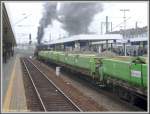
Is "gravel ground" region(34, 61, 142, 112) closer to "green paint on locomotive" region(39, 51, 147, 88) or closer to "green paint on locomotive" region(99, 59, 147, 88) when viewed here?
"green paint on locomotive" region(39, 51, 147, 88)

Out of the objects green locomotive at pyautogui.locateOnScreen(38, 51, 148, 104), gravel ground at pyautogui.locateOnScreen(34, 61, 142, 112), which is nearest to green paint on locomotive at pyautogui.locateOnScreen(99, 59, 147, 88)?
green locomotive at pyautogui.locateOnScreen(38, 51, 148, 104)

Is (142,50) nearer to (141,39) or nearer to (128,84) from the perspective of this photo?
(141,39)

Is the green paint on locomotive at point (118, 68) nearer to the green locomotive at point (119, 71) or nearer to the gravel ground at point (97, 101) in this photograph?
the green locomotive at point (119, 71)

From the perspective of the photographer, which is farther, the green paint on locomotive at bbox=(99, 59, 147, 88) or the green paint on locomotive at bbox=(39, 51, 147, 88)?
the green paint on locomotive at bbox=(39, 51, 147, 88)

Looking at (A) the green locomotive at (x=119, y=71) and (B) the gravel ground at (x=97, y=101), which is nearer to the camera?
(A) the green locomotive at (x=119, y=71)

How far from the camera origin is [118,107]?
16.6 metres

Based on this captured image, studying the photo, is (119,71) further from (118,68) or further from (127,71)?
(127,71)

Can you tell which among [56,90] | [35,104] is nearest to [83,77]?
[56,90]

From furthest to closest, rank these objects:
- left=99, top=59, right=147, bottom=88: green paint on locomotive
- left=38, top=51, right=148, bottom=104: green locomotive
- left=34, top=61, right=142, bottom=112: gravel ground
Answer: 1. left=34, top=61, right=142, bottom=112: gravel ground
2. left=38, top=51, right=148, bottom=104: green locomotive
3. left=99, top=59, right=147, bottom=88: green paint on locomotive

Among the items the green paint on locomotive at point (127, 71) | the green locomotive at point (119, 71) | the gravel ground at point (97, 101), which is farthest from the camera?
the gravel ground at point (97, 101)

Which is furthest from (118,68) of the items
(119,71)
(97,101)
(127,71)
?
(97,101)

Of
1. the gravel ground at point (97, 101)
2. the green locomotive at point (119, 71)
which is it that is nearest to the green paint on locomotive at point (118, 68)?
the green locomotive at point (119, 71)

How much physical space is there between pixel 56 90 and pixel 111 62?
4988 mm

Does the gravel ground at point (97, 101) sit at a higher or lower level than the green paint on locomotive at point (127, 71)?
lower
